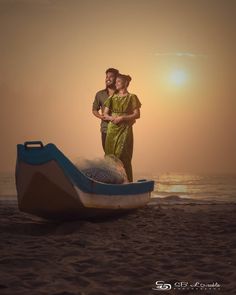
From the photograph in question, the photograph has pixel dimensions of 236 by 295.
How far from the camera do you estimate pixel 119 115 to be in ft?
25.7

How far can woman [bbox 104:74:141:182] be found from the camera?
7.74 m

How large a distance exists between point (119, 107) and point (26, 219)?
8.90 feet

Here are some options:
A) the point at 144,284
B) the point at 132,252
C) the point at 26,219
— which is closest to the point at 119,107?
the point at 26,219

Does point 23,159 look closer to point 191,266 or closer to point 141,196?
point 141,196

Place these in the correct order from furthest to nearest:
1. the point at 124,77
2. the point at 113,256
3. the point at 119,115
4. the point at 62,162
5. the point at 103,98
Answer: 1. the point at 103,98
2. the point at 119,115
3. the point at 124,77
4. the point at 62,162
5. the point at 113,256

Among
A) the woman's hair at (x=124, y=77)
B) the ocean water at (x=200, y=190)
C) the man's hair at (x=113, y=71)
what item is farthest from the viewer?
the ocean water at (x=200, y=190)

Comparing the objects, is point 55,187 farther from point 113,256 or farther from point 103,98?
point 103,98

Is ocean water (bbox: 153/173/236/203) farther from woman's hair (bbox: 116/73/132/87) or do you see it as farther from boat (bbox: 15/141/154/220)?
boat (bbox: 15/141/154/220)

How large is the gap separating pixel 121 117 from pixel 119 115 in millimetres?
121

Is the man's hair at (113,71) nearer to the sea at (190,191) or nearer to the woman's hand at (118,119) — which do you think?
the woman's hand at (118,119)

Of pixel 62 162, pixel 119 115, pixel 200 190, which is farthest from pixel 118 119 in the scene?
pixel 200 190

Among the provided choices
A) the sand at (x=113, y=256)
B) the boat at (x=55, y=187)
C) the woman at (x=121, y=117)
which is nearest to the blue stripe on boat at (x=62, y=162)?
the boat at (x=55, y=187)

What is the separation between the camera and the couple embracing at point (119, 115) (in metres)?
7.74

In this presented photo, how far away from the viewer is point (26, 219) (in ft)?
21.6
